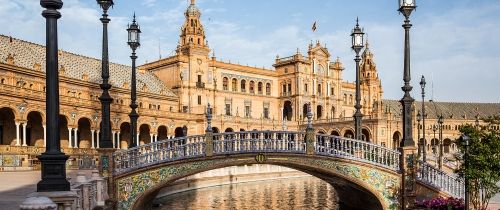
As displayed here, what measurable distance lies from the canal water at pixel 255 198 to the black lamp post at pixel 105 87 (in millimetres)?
10492

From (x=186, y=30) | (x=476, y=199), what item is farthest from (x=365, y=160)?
(x=186, y=30)

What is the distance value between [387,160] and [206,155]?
20.5 ft

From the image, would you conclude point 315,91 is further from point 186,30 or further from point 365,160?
point 365,160

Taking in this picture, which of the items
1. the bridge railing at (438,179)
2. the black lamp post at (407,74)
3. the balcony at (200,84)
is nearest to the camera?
the black lamp post at (407,74)

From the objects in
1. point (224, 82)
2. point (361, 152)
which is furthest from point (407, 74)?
point (224, 82)

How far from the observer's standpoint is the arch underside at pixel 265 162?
17.3 meters

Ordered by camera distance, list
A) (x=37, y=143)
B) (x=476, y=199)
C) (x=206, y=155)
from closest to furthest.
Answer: (x=476, y=199) < (x=206, y=155) < (x=37, y=143)

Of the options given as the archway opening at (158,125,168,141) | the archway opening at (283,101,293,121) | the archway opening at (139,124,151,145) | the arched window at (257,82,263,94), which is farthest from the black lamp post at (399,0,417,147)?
the archway opening at (283,101,293,121)

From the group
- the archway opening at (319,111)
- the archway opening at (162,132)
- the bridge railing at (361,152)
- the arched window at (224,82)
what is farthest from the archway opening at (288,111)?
the bridge railing at (361,152)

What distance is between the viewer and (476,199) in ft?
50.3

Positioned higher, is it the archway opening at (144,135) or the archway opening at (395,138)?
the archway opening at (144,135)

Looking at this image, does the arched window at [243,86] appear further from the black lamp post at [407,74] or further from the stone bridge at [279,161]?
the black lamp post at [407,74]

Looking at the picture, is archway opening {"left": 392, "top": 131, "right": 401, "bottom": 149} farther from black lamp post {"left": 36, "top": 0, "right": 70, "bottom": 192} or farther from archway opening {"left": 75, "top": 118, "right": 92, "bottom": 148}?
black lamp post {"left": 36, "top": 0, "right": 70, "bottom": 192}

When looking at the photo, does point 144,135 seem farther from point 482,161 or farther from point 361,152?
point 482,161
